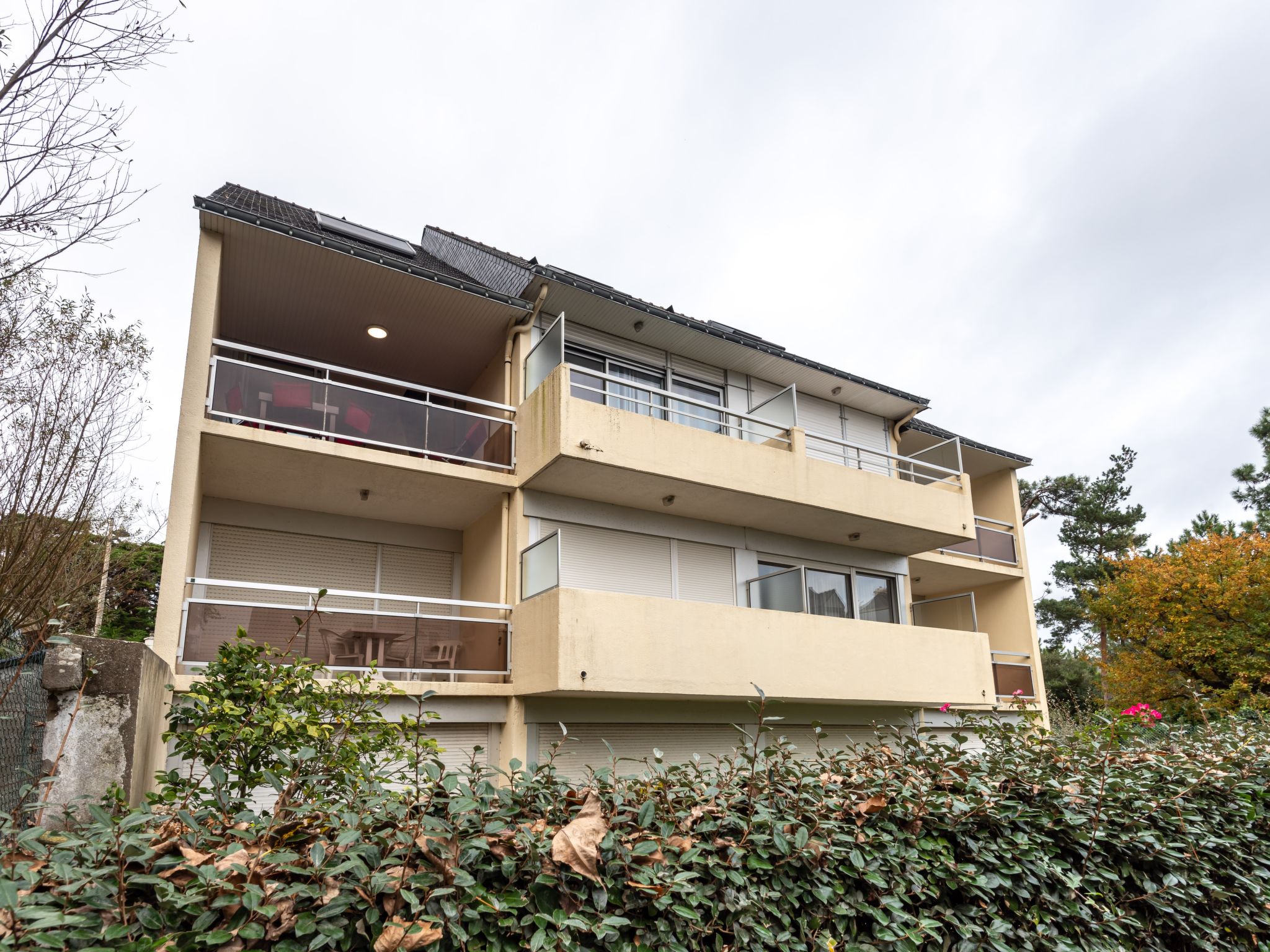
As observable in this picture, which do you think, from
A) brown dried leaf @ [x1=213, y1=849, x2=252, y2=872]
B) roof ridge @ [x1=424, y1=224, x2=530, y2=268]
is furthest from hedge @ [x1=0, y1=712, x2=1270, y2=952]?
roof ridge @ [x1=424, y1=224, x2=530, y2=268]

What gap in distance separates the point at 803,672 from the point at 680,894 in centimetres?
930

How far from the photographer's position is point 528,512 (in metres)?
11.6

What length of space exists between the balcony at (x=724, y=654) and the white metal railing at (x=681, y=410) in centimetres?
310

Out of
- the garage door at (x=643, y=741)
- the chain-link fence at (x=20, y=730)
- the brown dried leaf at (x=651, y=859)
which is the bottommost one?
the garage door at (x=643, y=741)

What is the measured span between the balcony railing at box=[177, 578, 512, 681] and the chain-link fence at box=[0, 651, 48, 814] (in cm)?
392

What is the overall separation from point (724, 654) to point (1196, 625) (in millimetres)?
16180

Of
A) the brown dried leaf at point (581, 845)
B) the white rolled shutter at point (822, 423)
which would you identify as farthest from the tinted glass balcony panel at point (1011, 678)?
the brown dried leaf at point (581, 845)

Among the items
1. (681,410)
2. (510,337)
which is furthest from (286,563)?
(681,410)

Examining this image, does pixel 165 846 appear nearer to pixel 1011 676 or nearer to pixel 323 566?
pixel 323 566

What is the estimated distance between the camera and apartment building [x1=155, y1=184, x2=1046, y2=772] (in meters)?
10.0

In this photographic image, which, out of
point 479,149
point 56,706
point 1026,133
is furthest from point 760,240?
point 56,706

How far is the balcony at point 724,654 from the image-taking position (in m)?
9.85

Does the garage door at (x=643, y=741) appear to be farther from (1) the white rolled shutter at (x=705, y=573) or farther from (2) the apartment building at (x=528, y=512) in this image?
(1) the white rolled shutter at (x=705, y=573)

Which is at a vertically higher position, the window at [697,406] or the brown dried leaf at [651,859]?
the window at [697,406]
